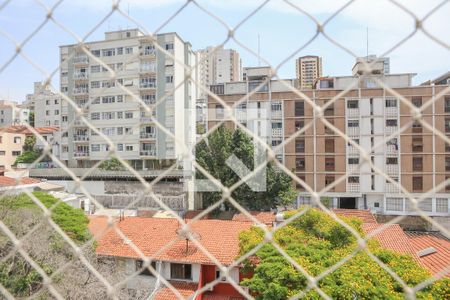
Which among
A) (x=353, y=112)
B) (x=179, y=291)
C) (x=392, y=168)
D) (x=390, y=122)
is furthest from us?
(x=353, y=112)

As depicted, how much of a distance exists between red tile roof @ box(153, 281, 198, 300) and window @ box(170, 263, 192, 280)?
0.08m

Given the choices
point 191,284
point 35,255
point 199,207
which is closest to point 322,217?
point 191,284

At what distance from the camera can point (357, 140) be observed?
8.94 m

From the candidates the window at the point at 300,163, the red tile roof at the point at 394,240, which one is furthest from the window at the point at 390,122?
the red tile roof at the point at 394,240

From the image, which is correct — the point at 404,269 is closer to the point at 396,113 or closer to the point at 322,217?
the point at 322,217

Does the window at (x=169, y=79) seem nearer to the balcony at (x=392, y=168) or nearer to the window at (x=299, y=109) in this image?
the window at (x=299, y=109)

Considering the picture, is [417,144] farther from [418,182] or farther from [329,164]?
[329,164]

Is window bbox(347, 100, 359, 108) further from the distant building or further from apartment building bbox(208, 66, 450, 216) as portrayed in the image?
the distant building

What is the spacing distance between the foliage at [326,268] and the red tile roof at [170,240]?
79 centimetres

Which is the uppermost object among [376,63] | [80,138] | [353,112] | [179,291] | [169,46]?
[169,46]

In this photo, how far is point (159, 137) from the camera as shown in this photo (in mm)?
11375

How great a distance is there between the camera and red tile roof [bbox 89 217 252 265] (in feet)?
16.1

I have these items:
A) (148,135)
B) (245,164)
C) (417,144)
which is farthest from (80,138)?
(417,144)

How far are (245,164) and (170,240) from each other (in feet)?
11.0
